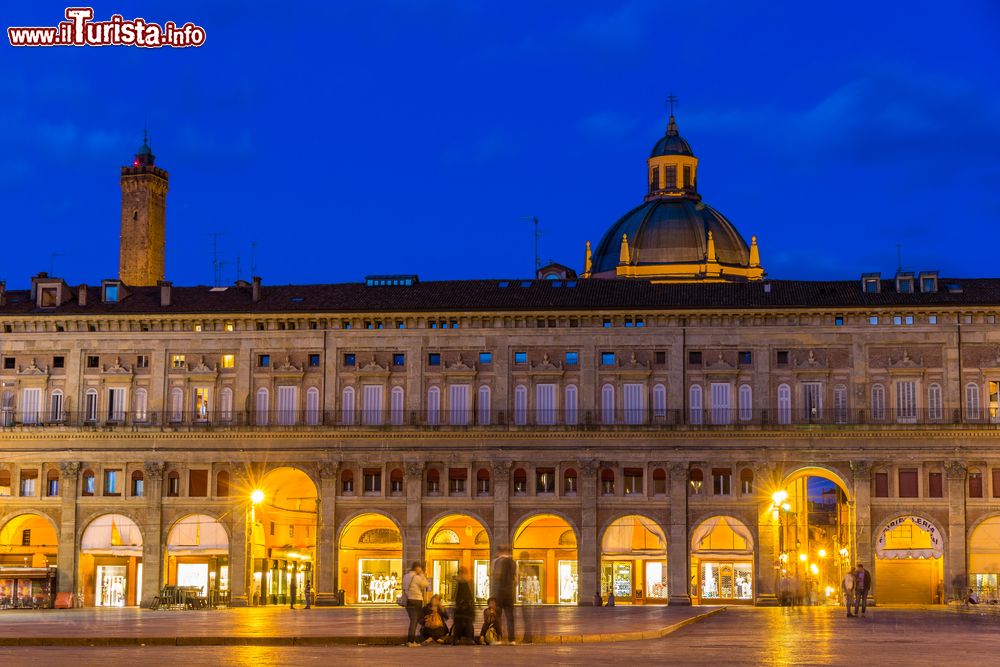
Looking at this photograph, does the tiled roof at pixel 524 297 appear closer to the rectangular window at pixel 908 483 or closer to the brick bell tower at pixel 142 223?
the rectangular window at pixel 908 483

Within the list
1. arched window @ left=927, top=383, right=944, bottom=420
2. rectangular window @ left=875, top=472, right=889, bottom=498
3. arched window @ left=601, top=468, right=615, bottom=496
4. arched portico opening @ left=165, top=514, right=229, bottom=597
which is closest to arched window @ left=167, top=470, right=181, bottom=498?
arched portico opening @ left=165, top=514, right=229, bottom=597

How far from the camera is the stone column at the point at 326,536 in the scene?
78875mm

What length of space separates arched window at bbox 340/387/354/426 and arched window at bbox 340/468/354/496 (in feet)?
8.06

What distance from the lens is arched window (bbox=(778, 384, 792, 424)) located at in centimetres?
7894

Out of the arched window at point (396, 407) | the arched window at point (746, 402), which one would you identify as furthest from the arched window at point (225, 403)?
the arched window at point (746, 402)

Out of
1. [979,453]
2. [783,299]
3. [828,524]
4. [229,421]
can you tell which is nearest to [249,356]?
[229,421]

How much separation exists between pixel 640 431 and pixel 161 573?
2436 centimetres

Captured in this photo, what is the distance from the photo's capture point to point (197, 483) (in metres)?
81.1

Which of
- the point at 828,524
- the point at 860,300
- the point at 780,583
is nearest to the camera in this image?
the point at 780,583

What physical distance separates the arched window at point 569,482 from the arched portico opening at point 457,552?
462 cm

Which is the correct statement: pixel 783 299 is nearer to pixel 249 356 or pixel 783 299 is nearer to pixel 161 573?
pixel 249 356

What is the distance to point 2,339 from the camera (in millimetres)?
83812

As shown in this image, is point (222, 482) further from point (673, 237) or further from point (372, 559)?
point (673, 237)

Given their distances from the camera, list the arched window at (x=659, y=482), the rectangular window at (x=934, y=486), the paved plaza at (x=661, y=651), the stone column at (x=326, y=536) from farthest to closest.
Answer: the stone column at (x=326, y=536), the arched window at (x=659, y=482), the rectangular window at (x=934, y=486), the paved plaza at (x=661, y=651)
